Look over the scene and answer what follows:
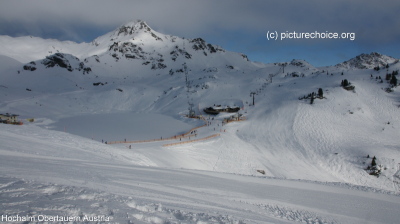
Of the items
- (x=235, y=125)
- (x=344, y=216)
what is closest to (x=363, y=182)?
(x=235, y=125)

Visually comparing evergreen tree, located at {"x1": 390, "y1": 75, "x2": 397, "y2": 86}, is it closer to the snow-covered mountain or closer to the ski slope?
the snow-covered mountain

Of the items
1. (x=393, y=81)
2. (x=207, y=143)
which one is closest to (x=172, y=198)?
(x=207, y=143)

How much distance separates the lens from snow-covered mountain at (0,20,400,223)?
830cm

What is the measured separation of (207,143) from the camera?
118 ft

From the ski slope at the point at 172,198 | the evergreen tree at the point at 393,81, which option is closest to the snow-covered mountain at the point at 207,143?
the ski slope at the point at 172,198

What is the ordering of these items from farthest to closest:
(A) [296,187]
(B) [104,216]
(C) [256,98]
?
(C) [256,98], (A) [296,187], (B) [104,216]

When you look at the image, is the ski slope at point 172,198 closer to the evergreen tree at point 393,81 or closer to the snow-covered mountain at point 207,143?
the snow-covered mountain at point 207,143

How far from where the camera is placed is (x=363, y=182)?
32.5m

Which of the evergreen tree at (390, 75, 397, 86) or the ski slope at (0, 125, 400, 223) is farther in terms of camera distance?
the evergreen tree at (390, 75, 397, 86)

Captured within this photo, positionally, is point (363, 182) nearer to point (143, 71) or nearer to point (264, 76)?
point (264, 76)

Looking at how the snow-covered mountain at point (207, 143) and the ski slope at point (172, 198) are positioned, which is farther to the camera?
the snow-covered mountain at point (207, 143)

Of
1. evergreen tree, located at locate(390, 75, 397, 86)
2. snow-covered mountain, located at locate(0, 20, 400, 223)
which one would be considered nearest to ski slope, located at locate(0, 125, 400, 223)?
snow-covered mountain, located at locate(0, 20, 400, 223)

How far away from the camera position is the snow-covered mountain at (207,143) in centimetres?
830

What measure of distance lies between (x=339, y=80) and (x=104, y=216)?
252 feet
